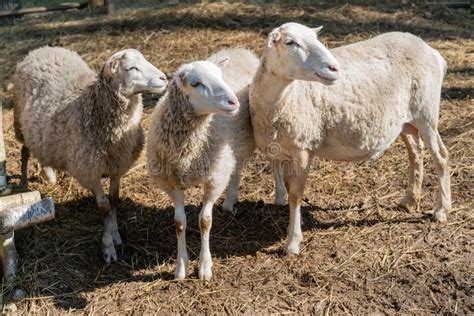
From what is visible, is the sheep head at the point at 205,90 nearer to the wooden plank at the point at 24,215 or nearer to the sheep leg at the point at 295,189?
the sheep leg at the point at 295,189

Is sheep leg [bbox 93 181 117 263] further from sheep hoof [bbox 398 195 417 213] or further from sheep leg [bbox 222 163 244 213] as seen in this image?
sheep hoof [bbox 398 195 417 213]

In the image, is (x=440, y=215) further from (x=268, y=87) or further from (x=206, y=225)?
(x=206, y=225)

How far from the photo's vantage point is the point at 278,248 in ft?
15.7

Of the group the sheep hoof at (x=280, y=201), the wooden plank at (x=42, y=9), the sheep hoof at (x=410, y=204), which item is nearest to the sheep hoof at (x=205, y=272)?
the sheep hoof at (x=280, y=201)

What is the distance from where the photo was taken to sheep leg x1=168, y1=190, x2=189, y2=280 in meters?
4.31

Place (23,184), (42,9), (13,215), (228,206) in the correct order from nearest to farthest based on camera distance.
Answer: (13,215), (228,206), (23,184), (42,9)

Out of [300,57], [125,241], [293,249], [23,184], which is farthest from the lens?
[23,184]

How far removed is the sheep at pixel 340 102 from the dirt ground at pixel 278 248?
1.03ft

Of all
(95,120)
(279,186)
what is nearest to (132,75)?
(95,120)

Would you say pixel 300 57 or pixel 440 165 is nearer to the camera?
pixel 300 57

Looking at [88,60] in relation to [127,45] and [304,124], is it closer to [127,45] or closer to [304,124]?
[127,45]

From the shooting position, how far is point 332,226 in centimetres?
506

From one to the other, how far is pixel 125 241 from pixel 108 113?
114 cm

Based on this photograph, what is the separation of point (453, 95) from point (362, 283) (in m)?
3.67
